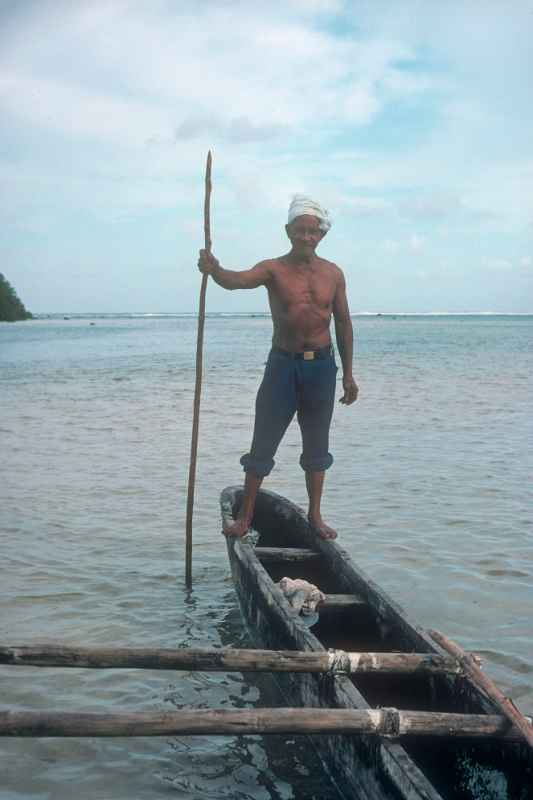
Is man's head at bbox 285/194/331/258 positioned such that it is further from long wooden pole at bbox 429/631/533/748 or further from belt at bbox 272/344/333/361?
long wooden pole at bbox 429/631/533/748

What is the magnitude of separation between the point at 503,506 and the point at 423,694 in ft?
17.4

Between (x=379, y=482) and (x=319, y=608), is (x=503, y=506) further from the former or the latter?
(x=319, y=608)

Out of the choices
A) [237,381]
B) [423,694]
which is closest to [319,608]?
[423,694]

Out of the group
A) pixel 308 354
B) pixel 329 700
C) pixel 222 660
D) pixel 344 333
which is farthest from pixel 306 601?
pixel 344 333

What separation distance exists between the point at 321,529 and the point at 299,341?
60.0 inches

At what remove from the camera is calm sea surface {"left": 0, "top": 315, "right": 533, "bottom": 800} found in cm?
422

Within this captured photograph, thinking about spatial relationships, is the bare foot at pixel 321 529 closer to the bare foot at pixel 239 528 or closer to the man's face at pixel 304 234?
the bare foot at pixel 239 528

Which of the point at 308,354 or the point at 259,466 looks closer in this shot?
the point at 308,354

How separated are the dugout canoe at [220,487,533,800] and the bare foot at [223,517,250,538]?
7 cm

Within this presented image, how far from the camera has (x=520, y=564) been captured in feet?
23.4

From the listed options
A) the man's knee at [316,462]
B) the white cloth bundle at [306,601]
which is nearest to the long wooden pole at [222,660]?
the white cloth bundle at [306,601]

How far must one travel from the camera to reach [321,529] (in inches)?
249

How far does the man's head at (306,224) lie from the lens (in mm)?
5820

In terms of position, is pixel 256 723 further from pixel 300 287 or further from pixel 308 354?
pixel 300 287
